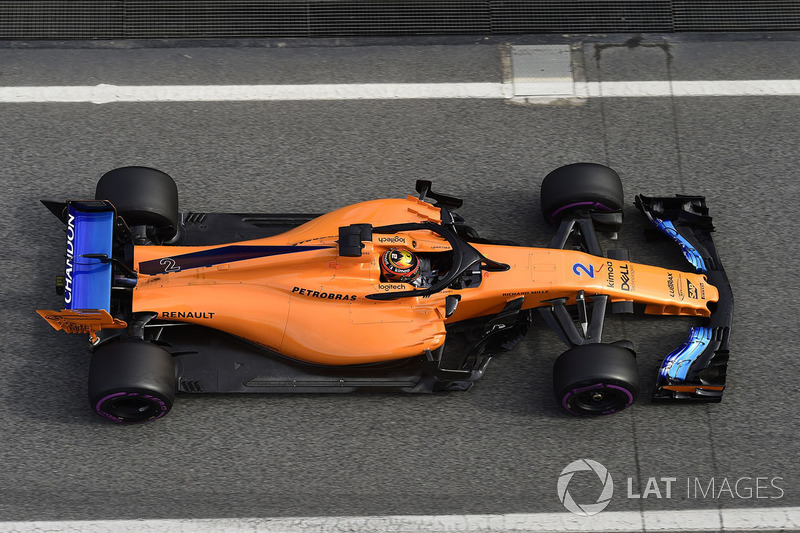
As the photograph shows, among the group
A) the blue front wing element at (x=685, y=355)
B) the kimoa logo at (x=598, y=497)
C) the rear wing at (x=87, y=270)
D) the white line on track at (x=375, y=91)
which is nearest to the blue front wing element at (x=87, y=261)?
the rear wing at (x=87, y=270)

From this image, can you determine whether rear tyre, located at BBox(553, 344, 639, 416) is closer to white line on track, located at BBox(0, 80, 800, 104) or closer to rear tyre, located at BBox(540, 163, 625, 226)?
rear tyre, located at BBox(540, 163, 625, 226)

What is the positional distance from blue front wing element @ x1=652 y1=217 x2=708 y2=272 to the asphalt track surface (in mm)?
306

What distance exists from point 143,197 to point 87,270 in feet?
2.58

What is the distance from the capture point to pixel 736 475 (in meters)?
6.93

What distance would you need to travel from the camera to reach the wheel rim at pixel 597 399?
6629mm

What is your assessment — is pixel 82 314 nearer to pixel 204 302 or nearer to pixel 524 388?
pixel 204 302

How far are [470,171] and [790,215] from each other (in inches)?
107

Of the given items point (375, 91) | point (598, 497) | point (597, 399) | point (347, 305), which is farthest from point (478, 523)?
point (375, 91)

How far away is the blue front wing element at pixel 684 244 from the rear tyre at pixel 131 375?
3.88 metres

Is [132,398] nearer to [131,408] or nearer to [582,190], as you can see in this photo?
[131,408]

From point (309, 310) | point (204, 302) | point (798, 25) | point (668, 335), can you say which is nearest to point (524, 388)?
point (668, 335)

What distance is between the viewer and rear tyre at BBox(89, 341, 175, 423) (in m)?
6.37

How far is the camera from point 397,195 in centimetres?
812

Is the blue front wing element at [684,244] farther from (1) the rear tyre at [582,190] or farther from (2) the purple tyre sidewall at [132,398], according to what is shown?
(2) the purple tyre sidewall at [132,398]
